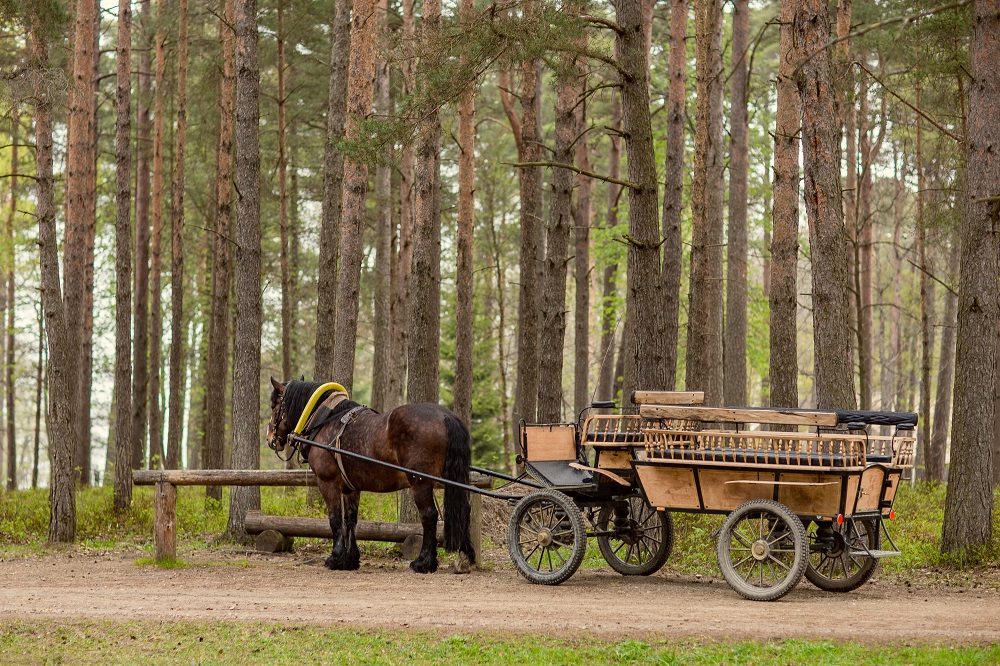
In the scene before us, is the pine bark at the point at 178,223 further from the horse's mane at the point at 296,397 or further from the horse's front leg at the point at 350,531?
the horse's front leg at the point at 350,531

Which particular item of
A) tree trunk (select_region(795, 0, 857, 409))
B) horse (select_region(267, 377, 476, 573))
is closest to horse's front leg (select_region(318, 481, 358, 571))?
horse (select_region(267, 377, 476, 573))

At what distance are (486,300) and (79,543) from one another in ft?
74.6

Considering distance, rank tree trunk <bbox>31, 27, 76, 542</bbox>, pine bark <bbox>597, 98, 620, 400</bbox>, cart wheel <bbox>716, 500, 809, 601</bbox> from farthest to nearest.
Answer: pine bark <bbox>597, 98, 620, 400</bbox> → tree trunk <bbox>31, 27, 76, 542</bbox> → cart wheel <bbox>716, 500, 809, 601</bbox>

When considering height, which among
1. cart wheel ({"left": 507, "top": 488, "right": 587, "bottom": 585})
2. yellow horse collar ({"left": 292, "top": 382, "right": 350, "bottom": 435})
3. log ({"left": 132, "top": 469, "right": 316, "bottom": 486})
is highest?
yellow horse collar ({"left": 292, "top": 382, "right": 350, "bottom": 435})

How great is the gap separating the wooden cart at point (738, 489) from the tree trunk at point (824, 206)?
5.22 feet

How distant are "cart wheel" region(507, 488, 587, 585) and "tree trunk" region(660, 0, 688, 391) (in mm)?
5861

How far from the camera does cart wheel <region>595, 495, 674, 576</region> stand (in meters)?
9.48

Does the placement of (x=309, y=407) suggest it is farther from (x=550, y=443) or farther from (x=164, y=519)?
(x=550, y=443)

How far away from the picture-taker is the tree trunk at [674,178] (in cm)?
1608

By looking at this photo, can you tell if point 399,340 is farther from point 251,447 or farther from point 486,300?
point 486,300

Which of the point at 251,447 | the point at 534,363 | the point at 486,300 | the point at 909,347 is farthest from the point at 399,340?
the point at 909,347

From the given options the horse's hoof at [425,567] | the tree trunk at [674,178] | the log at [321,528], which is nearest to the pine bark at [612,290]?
the tree trunk at [674,178]

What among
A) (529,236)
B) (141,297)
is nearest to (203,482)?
(529,236)

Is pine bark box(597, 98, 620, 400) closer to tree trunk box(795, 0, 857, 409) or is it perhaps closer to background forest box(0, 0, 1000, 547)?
background forest box(0, 0, 1000, 547)
